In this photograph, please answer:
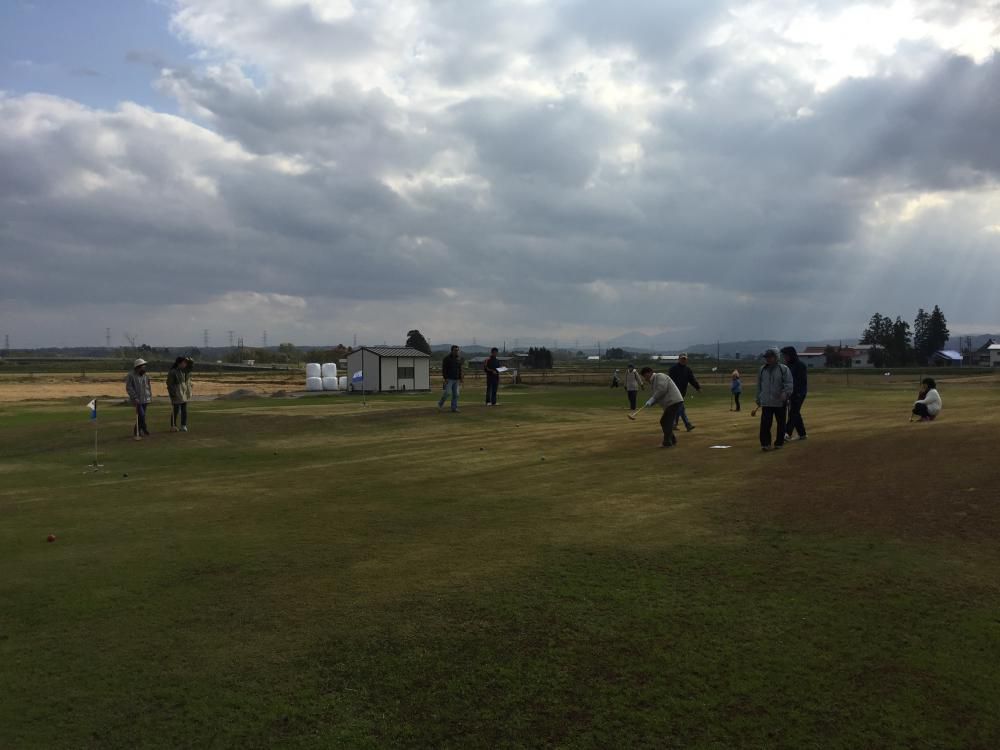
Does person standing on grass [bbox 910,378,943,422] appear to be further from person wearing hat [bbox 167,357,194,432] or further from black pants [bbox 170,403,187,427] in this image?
black pants [bbox 170,403,187,427]

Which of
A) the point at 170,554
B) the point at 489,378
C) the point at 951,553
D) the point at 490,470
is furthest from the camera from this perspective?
the point at 489,378

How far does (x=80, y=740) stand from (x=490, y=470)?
32.5ft

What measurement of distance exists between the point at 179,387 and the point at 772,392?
1544 centimetres

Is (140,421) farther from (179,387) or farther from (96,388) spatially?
(96,388)

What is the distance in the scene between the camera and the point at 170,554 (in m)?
8.30

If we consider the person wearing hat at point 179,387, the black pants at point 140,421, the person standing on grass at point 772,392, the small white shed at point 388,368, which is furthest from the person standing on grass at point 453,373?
the small white shed at point 388,368

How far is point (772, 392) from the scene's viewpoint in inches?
579

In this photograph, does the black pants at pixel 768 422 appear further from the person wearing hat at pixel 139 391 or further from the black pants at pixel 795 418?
the person wearing hat at pixel 139 391

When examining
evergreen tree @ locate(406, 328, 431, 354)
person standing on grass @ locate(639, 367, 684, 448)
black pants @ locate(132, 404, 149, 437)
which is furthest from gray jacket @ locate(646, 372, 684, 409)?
evergreen tree @ locate(406, 328, 431, 354)

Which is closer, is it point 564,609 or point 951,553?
point 564,609

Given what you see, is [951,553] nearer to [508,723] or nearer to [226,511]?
[508,723]

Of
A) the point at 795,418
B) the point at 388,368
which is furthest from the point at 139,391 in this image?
the point at 388,368

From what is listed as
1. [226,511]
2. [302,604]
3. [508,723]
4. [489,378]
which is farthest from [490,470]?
[489,378]

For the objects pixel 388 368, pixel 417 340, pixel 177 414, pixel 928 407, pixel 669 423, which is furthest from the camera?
pixel 417 340
